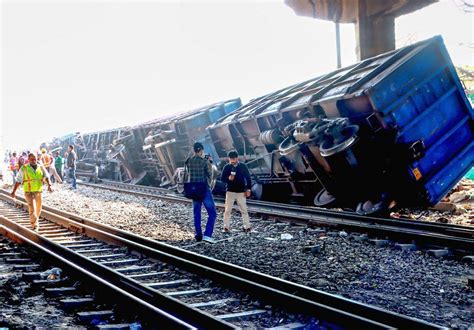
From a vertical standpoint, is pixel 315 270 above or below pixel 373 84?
below

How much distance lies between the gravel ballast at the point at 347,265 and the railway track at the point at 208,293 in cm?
49

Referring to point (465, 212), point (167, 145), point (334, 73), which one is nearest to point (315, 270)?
point (465, 212)

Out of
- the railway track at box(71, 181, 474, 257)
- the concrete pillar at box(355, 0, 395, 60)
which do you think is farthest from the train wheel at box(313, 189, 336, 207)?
the concrete pillar at box(355, 0, 395, 60)

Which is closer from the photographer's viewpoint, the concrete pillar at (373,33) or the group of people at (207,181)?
the group of people at (207,181)

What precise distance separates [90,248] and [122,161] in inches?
559

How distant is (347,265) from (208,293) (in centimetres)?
183

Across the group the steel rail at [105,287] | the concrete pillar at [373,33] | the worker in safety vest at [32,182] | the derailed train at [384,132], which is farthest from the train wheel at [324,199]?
the concrete pillar at [373,33]

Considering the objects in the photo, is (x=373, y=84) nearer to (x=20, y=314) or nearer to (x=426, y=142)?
(x=426, y=142)

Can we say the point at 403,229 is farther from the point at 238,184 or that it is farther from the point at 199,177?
the point at 199,177

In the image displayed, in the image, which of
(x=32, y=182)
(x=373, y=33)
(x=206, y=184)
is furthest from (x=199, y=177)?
(x=373, y=33)

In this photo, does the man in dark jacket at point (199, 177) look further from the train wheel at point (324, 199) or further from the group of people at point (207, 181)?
the train wheel at point (324, 199)

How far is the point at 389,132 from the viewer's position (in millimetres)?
7844

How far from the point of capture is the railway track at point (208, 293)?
3.65m

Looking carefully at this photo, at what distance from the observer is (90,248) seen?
7473 mm
